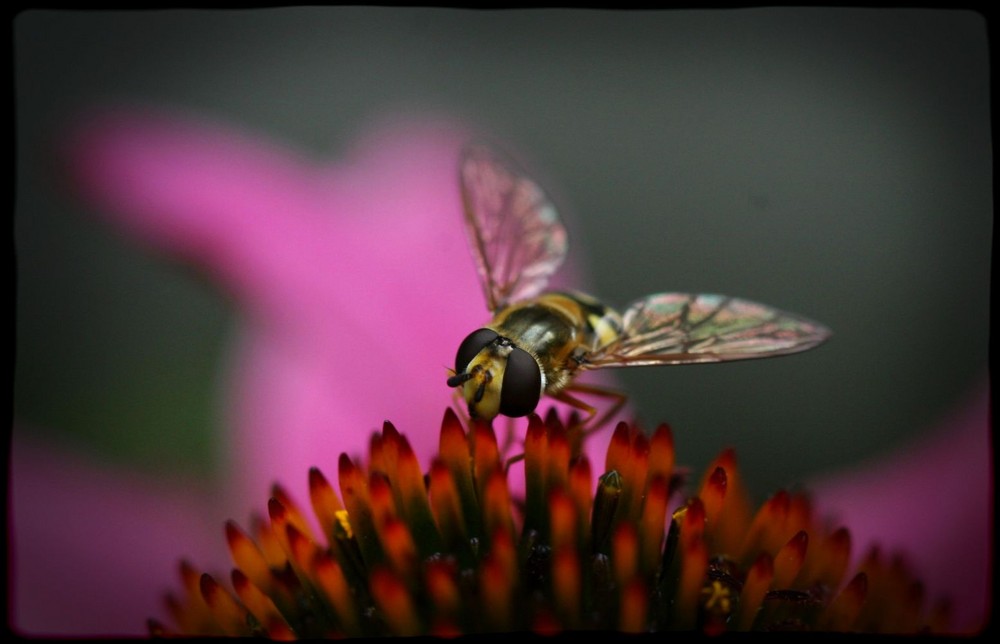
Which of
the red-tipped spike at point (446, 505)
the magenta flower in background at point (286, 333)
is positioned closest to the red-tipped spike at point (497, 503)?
the red-tipped spike at point (446, 505)

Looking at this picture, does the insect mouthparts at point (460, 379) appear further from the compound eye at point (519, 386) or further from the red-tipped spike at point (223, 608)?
the red-tipped spike at point (223, 608)

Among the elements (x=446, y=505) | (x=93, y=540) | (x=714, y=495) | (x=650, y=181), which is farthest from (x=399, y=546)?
(x=650, y=181)

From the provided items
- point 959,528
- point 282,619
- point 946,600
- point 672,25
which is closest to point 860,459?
point 959,528

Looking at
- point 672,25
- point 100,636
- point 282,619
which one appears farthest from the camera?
point 672,25

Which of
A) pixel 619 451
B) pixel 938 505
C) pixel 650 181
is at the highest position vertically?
pixel 650 181

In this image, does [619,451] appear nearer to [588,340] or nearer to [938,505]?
[588,340]

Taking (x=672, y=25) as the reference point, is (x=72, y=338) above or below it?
below

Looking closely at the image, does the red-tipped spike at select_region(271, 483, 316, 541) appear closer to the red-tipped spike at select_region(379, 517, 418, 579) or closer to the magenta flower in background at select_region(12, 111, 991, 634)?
the red-tipped spike at select_region(379, 517, 418, 579)

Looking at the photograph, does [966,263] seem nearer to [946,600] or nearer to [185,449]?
[946,600]
